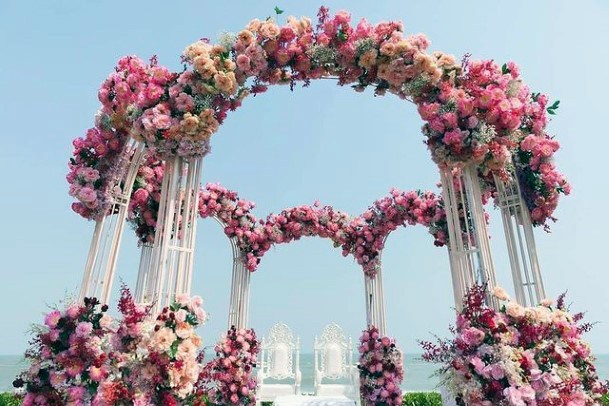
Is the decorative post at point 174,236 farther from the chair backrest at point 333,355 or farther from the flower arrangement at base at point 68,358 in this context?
the chair backrest at point 333,355

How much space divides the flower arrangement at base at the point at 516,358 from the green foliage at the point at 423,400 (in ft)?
19.5

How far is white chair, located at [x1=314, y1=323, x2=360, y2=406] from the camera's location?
30.9 ft

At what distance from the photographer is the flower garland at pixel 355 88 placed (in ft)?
14.5

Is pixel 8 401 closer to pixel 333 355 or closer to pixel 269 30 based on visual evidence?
pixel 333 355

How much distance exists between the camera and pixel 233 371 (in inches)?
294

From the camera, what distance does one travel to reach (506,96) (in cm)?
455

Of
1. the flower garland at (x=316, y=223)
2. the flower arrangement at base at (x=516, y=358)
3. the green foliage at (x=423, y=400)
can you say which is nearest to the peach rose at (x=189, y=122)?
the flower arrangement at base at (x=516, y=358)

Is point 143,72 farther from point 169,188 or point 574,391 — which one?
point 574,391

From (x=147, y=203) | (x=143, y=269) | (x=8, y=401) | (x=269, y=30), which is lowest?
(x=8, y=401)

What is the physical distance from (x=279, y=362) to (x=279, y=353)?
18cm

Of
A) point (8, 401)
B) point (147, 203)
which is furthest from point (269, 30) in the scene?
point (8, 401)

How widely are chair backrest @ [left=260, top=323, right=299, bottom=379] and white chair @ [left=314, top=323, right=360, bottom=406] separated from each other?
523 millimetres

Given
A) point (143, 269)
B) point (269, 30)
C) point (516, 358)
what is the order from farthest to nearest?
point (143, 269), point (269, 30), point (516, 358)

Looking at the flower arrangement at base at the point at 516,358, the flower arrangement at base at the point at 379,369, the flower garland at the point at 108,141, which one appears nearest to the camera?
the flower arrangement at base at the point at 516,358
